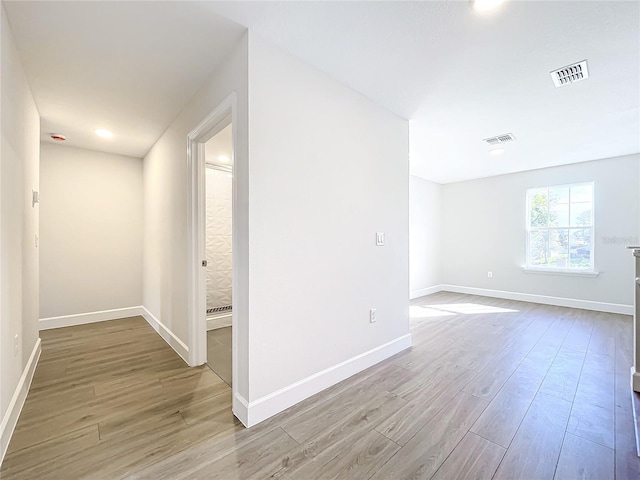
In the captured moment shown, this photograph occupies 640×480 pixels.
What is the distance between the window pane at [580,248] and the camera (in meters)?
4.58

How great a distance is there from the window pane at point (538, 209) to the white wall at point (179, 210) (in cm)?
556

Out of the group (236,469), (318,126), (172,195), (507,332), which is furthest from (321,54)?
(507,332)

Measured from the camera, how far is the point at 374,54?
1.96 meters

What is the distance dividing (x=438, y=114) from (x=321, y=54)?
5.14ft

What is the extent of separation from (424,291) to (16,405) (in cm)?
577

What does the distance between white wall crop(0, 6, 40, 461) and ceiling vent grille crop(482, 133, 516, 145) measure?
4490 mm

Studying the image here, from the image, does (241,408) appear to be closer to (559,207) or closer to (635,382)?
(635,382)

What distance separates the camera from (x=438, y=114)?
291cm

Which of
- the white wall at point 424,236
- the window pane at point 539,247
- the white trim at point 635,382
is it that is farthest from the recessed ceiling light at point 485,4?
the window pane at point 539,247

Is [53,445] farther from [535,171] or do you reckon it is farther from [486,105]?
[535,171]

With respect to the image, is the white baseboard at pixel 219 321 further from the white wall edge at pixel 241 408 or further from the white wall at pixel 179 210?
the white wall edge at pixel 241 408

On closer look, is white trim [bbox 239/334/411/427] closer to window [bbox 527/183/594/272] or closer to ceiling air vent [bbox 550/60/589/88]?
ceiling air vent [bbox 550/60/589/88]

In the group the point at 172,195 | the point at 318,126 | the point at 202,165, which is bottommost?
the point at 172,195

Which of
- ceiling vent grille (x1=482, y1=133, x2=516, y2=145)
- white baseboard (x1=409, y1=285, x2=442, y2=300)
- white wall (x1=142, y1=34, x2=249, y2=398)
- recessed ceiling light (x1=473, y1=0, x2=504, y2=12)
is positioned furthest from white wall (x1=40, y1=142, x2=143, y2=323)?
ceiling vent grille (x1=482, y1=133, x2=516, y2=145)
